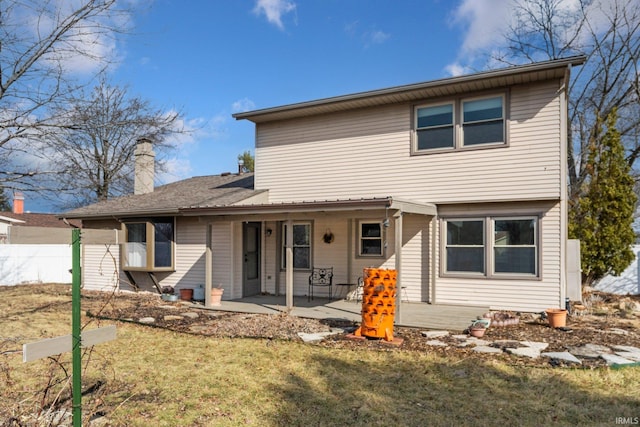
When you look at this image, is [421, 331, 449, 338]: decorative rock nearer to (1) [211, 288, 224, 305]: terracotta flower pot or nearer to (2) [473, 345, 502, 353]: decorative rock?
(2) [473, 345, 502, 353]: decorative rock

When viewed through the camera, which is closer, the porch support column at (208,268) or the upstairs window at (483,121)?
the upstairs window at (483,121)

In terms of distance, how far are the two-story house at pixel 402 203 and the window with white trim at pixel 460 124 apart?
0.08 ft

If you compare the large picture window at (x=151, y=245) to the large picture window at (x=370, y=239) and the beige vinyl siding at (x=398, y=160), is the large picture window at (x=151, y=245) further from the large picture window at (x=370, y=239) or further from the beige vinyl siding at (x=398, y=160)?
the large picture window at (x=370, y=239)

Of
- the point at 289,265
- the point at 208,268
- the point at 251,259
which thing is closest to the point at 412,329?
the point at 289,265

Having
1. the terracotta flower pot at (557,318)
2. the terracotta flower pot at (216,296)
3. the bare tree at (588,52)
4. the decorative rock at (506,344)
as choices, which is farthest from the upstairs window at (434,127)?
the bare tree at (588,52)

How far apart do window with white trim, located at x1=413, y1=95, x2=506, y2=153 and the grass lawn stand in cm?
532

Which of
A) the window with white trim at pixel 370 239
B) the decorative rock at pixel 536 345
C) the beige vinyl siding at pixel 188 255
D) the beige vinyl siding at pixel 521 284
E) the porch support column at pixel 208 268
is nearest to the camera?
the decorative rock at pixel 536 345

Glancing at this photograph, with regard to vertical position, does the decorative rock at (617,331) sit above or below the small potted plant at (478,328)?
below

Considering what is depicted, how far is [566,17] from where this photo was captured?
18203 mm

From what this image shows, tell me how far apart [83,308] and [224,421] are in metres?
7.76

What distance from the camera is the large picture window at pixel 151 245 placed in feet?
39.1

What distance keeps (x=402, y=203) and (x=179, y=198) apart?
7443 millimetres

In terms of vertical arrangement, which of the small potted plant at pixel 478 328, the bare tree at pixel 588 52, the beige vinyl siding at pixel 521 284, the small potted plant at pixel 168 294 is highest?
the bare tree at pixel 588 52

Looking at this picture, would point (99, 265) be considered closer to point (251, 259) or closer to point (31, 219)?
point (251, 259)
